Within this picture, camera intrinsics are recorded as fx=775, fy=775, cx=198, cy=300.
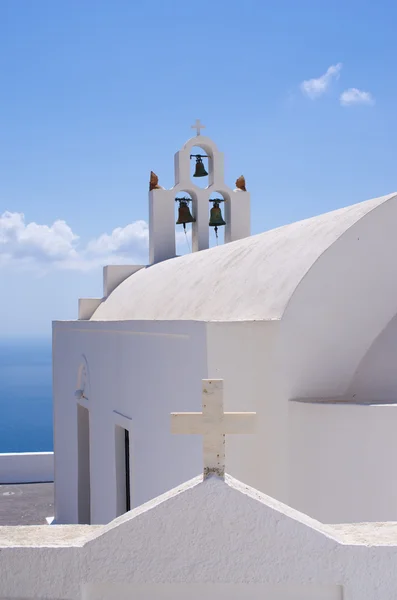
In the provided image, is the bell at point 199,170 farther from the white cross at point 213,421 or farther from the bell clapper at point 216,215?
the white cross at point 213,421

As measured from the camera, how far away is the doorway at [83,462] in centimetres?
1052

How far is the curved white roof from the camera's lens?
5.96 metres

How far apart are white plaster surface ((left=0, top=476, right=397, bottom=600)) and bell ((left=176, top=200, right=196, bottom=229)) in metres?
9.17

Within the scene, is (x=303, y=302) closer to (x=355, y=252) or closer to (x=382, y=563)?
(x=355, y=252)

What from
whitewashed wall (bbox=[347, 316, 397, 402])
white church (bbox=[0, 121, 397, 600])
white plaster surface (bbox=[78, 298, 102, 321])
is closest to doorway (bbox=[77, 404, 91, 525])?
white church (bbox=[0, 121, 397, 600])

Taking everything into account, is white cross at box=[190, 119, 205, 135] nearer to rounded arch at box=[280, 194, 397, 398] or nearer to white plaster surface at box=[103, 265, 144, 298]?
white plaster surface at box=[103, 265, 144, 298]

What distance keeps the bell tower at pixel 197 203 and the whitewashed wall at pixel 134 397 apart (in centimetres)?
205

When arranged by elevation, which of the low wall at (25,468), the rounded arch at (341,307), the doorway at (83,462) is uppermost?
the rounded arch at (341,307)

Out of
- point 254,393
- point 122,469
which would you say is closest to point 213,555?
point 254,393

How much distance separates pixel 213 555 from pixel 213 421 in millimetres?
468

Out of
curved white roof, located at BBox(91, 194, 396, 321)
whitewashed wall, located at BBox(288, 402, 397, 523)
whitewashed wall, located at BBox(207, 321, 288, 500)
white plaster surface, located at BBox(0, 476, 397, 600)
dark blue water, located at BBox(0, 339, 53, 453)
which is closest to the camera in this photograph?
white plaster surface, located at BBox(0, 476, 397, 600)

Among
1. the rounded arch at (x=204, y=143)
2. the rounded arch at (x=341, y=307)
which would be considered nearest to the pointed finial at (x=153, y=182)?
the rounded arch at (x=204, y=143)

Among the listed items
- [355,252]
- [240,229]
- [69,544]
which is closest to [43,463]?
[240,229]

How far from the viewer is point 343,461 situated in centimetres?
545
